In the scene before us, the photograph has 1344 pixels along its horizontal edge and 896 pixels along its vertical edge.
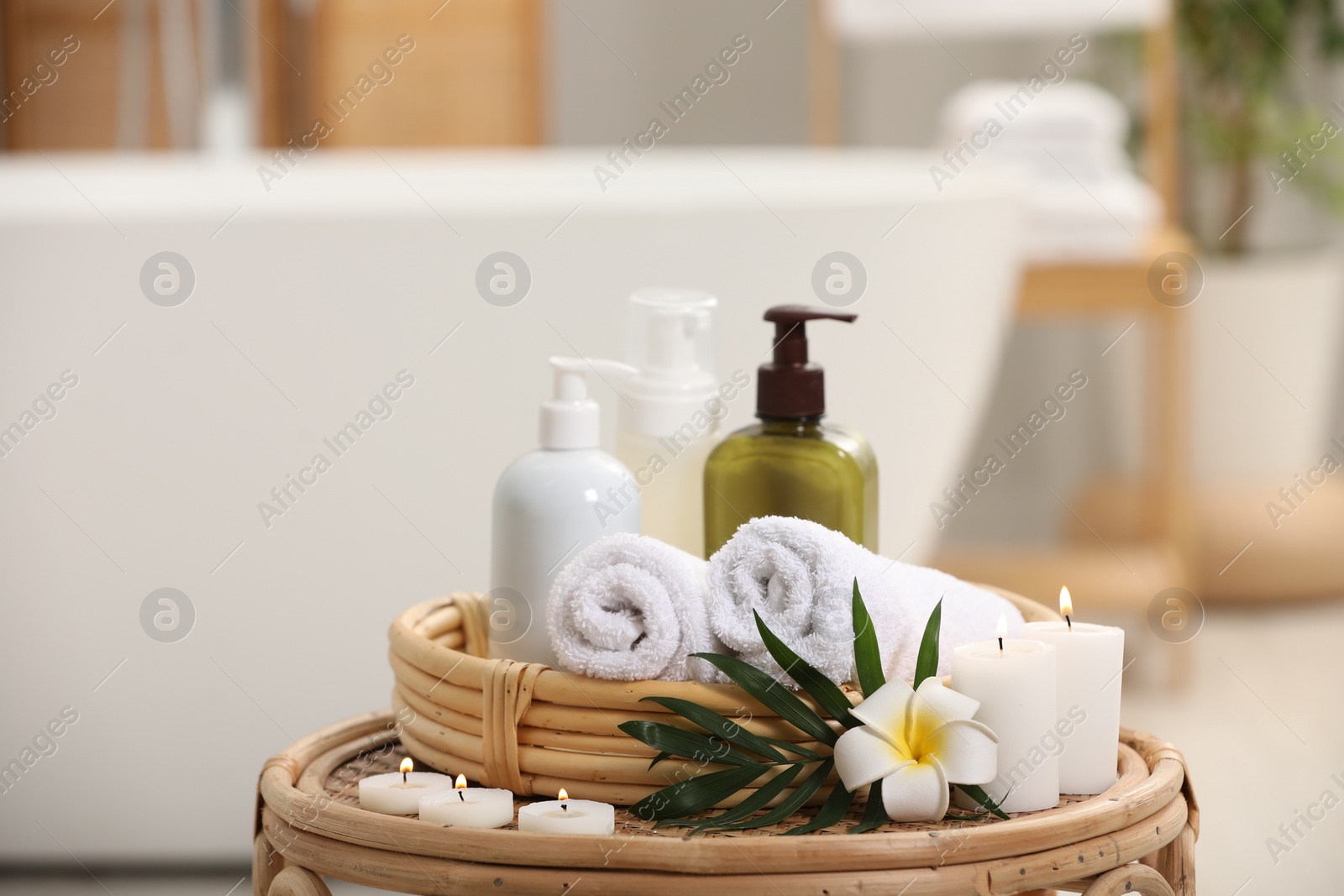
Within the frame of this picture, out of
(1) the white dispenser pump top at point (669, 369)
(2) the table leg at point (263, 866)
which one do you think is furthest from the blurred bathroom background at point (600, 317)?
(2) the table leg at point (263, 866)

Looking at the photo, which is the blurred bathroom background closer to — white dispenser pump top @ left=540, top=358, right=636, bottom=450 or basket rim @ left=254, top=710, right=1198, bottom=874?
white dispenser pump top @ left=540, top=358, right=636, bottom=450

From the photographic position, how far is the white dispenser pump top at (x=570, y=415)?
22.7 inches

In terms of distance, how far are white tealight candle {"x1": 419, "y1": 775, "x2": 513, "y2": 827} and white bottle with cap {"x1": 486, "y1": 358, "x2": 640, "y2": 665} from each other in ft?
0.27

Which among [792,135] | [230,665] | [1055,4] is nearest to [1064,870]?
[230,665]

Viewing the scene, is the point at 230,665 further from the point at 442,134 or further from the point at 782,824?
the point at 442,134

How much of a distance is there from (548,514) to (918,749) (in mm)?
184

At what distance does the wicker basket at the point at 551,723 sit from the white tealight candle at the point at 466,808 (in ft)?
0.07

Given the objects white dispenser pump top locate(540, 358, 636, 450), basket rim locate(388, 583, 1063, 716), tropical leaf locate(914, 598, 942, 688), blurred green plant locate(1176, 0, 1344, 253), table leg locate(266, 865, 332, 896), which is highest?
blurred green plant locate(1176, 0, 1344, 253)

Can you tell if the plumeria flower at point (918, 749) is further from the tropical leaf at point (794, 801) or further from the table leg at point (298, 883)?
the table leg at point (298, 883)

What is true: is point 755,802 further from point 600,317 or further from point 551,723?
point 600,317

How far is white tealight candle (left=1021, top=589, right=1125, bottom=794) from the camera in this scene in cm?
50

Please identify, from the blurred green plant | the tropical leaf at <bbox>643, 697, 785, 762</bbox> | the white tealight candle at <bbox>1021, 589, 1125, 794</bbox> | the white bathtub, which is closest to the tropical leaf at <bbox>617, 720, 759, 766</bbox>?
the tropical leaf at <bbox>643, 697, 785, 762</bbox>

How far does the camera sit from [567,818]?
0.46 meters

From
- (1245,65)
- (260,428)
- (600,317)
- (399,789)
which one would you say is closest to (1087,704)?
(399,789)
